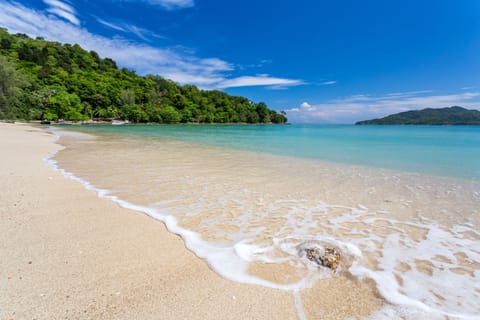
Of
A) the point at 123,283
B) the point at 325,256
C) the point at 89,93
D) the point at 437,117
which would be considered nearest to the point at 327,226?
the point at 325,256

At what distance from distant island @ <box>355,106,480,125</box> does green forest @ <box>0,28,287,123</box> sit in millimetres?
98187

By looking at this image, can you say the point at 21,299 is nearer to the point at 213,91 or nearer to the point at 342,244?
the point at 342,244

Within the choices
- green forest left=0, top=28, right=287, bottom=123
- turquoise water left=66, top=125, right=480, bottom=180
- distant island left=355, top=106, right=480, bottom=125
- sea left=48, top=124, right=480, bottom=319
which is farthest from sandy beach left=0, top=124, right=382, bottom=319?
distant island left=355, top=106, right=480, bottom=125

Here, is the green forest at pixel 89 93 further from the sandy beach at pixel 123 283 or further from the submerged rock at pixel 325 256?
the submerged rock at pixel 325 256

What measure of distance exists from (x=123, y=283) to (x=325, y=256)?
218cm

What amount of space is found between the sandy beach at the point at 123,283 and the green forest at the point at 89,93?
203 feet

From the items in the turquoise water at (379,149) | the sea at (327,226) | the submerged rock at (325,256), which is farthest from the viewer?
the turquoise water at (379,149)

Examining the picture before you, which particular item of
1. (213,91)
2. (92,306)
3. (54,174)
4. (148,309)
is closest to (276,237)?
(148,309)

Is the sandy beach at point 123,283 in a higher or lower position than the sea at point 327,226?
higher

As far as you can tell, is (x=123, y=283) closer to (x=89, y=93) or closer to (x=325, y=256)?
(x=325, y=256)

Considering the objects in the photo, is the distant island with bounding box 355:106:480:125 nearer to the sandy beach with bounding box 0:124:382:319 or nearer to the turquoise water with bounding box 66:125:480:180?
the turquoise water with bounding box 66:125:480:180

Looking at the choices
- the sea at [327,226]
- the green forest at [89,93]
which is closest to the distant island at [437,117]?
the green forest at [89,93]

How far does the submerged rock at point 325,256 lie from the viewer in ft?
8.20

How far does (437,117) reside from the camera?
138625 millimetres
